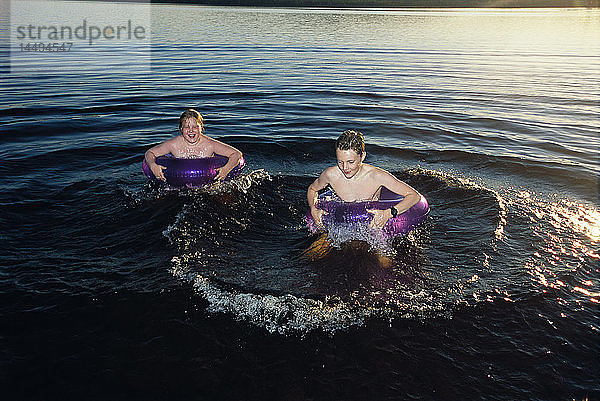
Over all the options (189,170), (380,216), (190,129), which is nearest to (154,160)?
(189,170)

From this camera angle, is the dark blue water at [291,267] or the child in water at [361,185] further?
the child in water at [361,185]

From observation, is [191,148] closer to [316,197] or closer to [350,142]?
[316,197]

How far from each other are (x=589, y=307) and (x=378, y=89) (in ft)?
41.4

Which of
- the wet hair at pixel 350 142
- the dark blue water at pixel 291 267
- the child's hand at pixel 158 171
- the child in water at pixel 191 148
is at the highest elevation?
the wet hair at pixel 350 142

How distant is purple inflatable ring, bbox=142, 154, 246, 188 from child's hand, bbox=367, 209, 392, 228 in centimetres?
300

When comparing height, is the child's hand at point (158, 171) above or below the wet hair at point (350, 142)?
below

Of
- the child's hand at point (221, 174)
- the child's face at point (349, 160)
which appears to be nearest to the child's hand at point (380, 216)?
the child's face at point (349, 160)

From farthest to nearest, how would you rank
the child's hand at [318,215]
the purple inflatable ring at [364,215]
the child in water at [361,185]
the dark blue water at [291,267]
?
the child's hand at [318,215]
the purple inflatable ring at [364,215]
the child in water at [361,185]
the dark blue water at [291,267]

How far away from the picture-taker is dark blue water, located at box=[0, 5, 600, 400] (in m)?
4.11

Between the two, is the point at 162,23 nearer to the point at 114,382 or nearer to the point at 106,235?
the point at 106,235

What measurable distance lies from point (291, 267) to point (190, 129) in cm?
319

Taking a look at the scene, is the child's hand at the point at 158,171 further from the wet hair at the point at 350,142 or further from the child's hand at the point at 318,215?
the wet hair at the point at 350,142

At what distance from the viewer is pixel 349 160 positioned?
18.0 feet

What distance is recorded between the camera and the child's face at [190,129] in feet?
24.9
